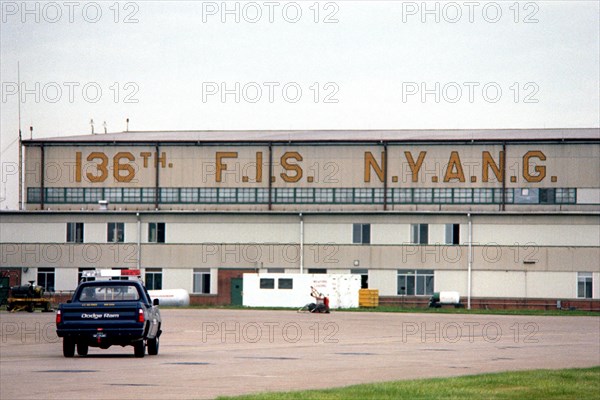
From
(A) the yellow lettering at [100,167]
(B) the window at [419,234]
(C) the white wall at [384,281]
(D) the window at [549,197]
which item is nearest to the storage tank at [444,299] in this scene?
(C) the white wall at [384,281]

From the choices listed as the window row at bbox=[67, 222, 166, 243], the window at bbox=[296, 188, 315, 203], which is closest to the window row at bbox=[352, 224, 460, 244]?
the window at bbox=[296, 188, 315, 203]

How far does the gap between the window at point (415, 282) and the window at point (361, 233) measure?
3.28 meters

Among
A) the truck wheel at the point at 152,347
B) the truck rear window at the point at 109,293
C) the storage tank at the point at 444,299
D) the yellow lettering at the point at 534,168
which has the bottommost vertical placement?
the storage tank at the point at 444,299

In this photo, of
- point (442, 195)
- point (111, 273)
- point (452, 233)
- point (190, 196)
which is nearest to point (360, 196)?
point (442, 195)

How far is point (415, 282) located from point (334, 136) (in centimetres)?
1360

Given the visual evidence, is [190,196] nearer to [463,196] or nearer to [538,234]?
[463,196]

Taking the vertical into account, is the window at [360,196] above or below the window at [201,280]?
above

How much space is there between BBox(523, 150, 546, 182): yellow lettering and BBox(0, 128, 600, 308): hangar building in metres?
0.10

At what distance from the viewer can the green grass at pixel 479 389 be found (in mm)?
17828

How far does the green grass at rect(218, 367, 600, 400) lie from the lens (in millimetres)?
17828

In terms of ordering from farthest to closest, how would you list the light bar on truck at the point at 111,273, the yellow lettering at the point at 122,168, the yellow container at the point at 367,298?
1. the yellow lettering at the point at 122,168
2. the yellow container at the point at 367,298
3. the light bar on truck at the point at 111,273

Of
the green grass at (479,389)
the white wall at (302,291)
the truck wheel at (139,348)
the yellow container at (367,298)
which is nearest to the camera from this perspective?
the green grass at (479,389)

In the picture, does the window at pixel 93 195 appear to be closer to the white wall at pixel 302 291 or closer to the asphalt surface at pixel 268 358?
the white wall at pixel 302 291

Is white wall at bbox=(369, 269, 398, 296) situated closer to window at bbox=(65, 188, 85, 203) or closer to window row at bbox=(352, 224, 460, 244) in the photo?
window row at bbox=(352, 224, 460, 244)
